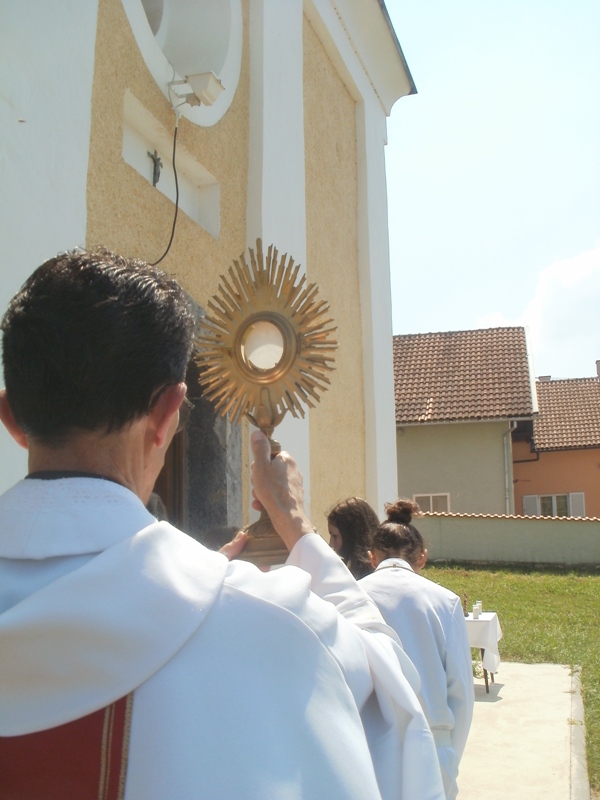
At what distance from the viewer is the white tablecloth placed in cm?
784

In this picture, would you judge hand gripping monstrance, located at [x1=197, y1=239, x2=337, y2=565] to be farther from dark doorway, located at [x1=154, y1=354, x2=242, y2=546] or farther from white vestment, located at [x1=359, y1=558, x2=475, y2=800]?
dark doorway, located at [x1=154, y1=354, x2=242, y2=546]

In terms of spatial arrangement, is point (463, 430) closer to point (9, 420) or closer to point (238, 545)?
point (238, 545)

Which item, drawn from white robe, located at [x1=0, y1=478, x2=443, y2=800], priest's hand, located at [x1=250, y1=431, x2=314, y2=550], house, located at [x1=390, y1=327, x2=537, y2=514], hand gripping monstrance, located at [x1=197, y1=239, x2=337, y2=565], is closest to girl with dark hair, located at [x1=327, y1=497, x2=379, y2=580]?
hand gripping monstrance, located at [x1=197, y1=239, x2=337, y2=565]

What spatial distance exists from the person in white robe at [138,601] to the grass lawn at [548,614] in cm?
494

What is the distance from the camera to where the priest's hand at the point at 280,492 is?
1.73 meters

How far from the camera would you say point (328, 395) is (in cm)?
750

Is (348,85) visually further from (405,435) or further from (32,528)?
(405,435)

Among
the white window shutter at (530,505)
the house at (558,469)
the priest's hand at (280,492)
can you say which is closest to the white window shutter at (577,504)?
the house at (558,469)

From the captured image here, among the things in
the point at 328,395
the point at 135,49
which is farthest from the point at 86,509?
the point at 328,395

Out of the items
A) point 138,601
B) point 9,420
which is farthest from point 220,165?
point 138,601

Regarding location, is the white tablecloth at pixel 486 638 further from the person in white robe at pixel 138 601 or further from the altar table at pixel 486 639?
the person in white robe at pixel 138 601

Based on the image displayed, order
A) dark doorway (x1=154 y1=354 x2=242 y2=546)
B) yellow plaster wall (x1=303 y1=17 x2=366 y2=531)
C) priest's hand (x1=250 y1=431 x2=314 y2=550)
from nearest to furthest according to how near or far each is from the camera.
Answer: priest's hand (x1=250 y1=431 x2=314 y2=550), dark doorway (x1=154 y1=354 x2=242 y2=546), yellow plaster wall (x1=303 y1=17 x2=366 y2=531)

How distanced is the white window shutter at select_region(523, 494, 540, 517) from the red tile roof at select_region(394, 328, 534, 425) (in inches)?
184

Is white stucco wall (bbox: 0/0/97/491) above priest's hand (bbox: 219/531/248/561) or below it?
above
